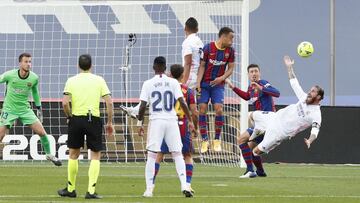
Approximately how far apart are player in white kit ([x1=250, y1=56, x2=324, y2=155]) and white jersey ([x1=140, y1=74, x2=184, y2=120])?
4.32 meters

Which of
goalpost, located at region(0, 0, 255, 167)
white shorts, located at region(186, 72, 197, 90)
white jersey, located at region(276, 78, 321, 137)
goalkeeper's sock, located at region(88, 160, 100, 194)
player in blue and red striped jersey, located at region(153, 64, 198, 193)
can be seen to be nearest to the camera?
goalkeeper's sock, located at region(88, 160, 100, 194)

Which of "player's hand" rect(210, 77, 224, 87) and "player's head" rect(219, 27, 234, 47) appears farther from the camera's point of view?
"player's hand" rect(210, 77, 224, 87)

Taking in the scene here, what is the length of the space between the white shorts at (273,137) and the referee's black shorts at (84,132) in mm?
5184

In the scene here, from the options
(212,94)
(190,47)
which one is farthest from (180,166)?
(212,94)

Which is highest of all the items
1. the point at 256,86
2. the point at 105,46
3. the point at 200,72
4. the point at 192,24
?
the point at 105,46

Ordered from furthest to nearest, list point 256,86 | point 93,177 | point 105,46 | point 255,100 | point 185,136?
point 105,46 → point 255,100 → point 256,86 → point 185,136 → point 93,177

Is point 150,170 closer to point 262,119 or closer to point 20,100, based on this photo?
point 262,119

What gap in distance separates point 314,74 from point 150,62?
191 inches

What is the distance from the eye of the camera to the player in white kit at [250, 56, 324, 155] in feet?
62.5

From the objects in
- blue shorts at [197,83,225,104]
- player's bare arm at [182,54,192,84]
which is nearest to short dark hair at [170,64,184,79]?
player's bare arm at [182,54,192,84]

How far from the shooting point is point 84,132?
15219 millimetres

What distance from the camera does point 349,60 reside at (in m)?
30.7

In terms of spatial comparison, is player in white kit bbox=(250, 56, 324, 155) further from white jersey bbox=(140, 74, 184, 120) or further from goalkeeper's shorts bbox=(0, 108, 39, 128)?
goalkeeper's shorts bbox=(0, 108, 39, 128)

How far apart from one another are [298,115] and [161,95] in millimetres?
4873
